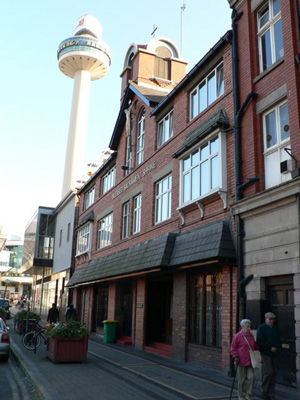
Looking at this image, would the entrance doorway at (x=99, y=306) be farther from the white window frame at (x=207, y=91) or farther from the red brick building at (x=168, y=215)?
the white window frame at (x=207, y=91)

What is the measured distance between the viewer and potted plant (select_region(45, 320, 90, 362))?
1278cm

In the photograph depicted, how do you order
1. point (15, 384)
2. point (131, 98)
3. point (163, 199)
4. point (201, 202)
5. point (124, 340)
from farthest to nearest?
1. point (131, 98)
2. point (124, 340)
3. point (163, 199)
4. point (201, 202)
5. point (15, 384)

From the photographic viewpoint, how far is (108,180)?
83.8ft

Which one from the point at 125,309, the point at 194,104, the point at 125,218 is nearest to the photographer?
the point at 194,104

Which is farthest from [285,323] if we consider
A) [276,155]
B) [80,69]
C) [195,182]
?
[80,69]

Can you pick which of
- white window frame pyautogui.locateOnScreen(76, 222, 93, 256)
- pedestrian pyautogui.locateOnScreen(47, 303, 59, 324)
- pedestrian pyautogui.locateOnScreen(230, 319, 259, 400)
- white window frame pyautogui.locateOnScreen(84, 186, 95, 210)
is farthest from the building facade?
white window frame pyautogui.locateOnScreen(84, 186, 95, 210)

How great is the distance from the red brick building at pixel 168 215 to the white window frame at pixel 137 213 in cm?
5

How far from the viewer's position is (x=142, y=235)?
722 inches

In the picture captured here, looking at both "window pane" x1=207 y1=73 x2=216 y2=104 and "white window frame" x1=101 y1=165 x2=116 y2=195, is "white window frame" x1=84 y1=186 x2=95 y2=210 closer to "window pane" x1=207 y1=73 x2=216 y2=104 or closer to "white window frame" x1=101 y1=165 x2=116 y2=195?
"white window frame" x1=101 y1=165 x2=116 y2=195

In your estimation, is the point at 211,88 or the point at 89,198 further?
the point at 89,198

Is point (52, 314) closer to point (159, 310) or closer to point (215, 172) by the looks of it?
point (159, 310)

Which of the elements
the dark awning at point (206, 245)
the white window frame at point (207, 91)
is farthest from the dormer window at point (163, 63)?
the dark awning at point (206, 245)

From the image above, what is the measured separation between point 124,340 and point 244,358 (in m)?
12.0

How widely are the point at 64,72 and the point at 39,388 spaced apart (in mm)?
81670
